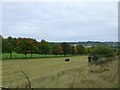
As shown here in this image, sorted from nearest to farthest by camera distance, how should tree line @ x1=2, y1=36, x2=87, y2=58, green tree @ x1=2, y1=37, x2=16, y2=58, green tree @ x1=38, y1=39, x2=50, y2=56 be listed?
green tree @ x1=2, y1=37, x2=16, y2=58 < tree line @ x1=2, y1=36, x2=87, y2=58 < green tree @ x1=38, y1=39, x2=50, y2=56

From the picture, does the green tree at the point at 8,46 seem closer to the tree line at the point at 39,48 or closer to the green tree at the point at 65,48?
the tree line at the point at 39,48

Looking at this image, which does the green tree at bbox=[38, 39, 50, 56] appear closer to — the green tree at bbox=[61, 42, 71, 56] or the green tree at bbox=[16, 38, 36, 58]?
the green tree at bbox=[16, 38, 36, 58]

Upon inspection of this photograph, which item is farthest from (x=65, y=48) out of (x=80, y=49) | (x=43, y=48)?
(x=43, y=48)

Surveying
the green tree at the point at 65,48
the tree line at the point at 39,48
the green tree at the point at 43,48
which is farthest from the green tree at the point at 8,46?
the green tree at the point at 65,48

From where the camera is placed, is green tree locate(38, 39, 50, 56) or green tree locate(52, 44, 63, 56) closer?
green tree locate(38, 39, 50, 56)

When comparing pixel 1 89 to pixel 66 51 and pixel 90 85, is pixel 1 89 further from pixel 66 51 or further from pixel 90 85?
pixel 66 51

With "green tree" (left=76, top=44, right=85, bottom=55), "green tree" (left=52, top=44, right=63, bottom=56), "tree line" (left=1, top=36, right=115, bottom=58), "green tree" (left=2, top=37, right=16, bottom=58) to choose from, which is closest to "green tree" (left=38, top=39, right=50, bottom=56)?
"tree line" (left=1, top=36, right=115, bottom=58)

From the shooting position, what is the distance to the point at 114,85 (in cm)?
916

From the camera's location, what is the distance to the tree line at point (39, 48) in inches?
2741

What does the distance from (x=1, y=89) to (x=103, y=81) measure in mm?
3933

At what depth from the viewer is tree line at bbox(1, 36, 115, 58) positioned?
69.6 meters

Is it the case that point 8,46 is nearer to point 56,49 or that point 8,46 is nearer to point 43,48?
point 43,48

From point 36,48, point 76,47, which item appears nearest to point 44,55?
point 36,48

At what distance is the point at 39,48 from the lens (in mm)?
86188
